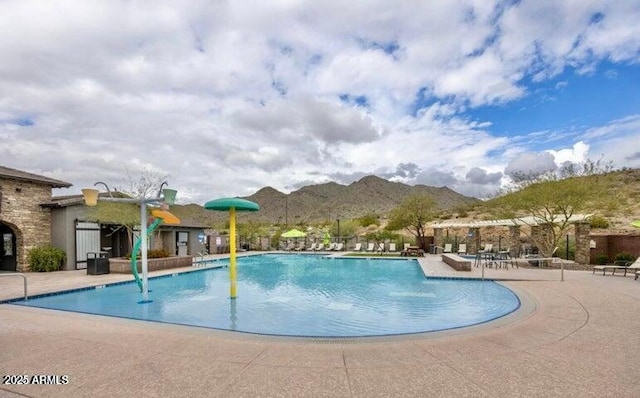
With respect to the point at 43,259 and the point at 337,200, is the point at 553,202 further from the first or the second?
the point at 337,200

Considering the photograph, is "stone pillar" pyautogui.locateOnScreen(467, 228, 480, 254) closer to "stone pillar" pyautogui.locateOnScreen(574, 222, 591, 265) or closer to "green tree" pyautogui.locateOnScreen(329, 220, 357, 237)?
"stone pillar" pyautogui.locateOnScreen(574, 222, 591, 265)

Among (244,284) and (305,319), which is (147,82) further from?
(305,319)

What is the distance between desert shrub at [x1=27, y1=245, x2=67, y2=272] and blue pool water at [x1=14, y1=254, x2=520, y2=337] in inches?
213

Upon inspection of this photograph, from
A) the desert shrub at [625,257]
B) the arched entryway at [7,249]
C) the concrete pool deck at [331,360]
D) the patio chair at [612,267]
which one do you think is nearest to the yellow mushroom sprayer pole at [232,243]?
the concrete pool deck at [331,360]

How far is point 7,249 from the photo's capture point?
50.0 ft

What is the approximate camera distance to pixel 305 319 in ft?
23.1

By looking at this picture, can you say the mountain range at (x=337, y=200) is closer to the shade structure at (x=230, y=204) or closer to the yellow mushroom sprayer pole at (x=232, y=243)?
the yellow mushroom sprayer pole at (x=232, y=243)

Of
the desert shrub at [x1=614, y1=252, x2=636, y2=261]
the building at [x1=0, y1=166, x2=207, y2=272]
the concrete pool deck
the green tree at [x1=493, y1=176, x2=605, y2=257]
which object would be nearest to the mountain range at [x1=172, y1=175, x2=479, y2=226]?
the building at [x1=0, y1=166, x2=207, y2=272]

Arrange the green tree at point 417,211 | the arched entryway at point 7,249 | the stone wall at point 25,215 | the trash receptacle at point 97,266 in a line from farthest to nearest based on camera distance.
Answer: the green tree at point 417,211, the arched entryway at point 7,249, the stone wall at point 25,215, the trash receptacle at point 97,266

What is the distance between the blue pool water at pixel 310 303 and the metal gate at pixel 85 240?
5.23 metres

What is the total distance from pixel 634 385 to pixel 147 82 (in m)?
14.6

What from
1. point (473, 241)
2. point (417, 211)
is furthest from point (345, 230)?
point (473, 241)

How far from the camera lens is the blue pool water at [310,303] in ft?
21.3

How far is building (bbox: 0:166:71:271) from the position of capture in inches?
541
